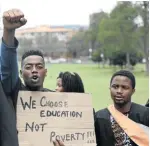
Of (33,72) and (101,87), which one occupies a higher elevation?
(33,72)

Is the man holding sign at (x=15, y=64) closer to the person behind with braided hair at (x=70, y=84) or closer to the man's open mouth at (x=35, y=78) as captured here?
the man's open mouth at (x=35, y=78)

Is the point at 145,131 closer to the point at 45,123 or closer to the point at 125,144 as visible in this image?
the point at 125,144

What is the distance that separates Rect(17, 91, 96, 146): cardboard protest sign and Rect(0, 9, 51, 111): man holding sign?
0.08 meters

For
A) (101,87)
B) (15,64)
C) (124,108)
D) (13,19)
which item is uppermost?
(13,19)

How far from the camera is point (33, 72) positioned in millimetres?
2758

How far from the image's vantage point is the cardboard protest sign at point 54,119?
2.76 m

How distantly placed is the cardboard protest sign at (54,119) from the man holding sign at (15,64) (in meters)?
0.08

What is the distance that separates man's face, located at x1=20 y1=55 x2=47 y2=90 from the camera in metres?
2.76

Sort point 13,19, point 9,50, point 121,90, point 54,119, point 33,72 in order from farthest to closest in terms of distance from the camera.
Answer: point 121,90 < point 54,119 < point 33,72 < point 9,50 < point 13,19

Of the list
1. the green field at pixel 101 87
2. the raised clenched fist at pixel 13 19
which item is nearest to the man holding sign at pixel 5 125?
the raised clenched fist at pixel 13 19

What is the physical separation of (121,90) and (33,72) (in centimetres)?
78

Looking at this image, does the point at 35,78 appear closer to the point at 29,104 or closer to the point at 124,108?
the point at 29,104

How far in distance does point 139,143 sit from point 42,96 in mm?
779

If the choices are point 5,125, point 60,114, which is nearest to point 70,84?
point 60,114
